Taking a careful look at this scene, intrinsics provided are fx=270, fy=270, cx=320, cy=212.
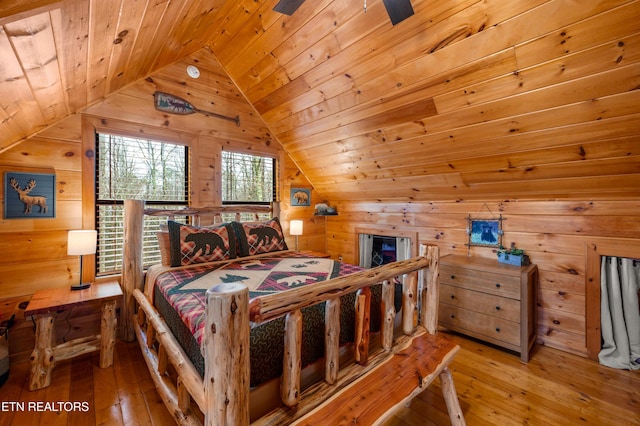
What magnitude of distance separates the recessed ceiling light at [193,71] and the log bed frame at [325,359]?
2.45 meters

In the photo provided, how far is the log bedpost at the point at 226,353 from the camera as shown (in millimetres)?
837

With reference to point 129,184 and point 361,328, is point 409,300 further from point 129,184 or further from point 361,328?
point 129,184

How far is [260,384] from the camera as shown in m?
1.11

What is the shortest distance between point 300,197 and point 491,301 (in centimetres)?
261

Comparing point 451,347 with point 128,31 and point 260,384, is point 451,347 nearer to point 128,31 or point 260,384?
point 260,384

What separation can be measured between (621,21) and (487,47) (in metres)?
0.56

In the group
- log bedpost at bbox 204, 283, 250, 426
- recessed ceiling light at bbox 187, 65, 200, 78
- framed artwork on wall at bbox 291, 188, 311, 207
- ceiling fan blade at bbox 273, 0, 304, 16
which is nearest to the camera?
log bedpost at bbox 204, 283, 250, 426

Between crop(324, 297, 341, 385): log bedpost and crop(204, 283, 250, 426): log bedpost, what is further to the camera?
crop(324, 297, 341, 385): log bedpost

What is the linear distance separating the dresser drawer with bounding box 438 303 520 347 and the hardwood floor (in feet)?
0.52

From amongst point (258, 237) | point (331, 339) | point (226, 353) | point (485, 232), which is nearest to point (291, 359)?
point (331, 339)

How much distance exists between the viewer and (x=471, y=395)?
178 centimetres

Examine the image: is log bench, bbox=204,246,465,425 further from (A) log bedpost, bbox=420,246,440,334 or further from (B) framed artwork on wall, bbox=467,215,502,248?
(B) framed artwork on wall, bbox=467,215,502,248

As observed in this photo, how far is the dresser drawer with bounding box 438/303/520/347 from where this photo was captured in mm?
2217

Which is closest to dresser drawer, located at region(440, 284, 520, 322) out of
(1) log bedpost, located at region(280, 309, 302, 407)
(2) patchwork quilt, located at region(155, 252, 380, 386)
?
(2) patchwork quilt, located at region(155, 252, 380, 386)
